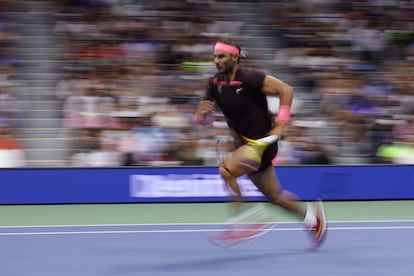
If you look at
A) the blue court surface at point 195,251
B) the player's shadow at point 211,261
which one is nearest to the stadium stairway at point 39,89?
the blue court surface at point 195,251

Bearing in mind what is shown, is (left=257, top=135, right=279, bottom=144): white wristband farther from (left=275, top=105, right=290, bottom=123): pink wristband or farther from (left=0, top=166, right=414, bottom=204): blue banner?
(left=0, top=166, right=414, bottom=204): blue banner

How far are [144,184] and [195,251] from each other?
11.4ft

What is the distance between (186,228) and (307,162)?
2.82 m

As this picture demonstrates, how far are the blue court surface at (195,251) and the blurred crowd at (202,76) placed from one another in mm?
2235

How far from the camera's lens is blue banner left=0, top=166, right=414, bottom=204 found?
34.2ft

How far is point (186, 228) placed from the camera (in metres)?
8.50

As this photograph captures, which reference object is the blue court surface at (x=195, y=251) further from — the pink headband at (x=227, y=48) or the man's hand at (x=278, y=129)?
the pink headband at (x=227, y=48)

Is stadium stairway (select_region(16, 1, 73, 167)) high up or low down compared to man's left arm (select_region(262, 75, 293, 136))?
down

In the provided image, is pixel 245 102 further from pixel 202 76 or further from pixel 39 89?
pixel 39 89

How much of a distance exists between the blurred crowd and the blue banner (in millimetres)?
219

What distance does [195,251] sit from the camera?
7113 mm

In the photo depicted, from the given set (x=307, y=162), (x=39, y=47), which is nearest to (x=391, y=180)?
(x=307, y=162)

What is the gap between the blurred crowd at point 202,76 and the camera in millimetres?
10789

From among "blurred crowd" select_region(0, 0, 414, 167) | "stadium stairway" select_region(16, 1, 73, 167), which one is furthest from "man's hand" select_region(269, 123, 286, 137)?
"stadium stairway" select_region(16, 1, 73, 167)
